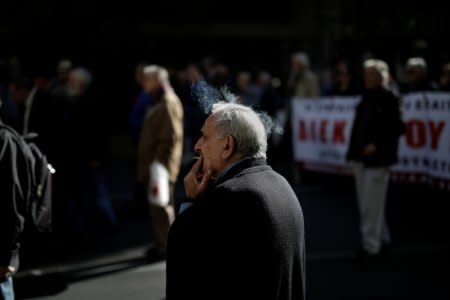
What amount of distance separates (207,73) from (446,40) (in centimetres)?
514

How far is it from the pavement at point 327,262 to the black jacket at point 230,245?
3.13m

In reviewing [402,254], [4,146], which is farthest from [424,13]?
[4,146]

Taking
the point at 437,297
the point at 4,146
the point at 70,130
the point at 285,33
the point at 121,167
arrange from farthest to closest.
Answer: the point at 285,33 < the point at 121,167 < the point at 70,130 < the point at 437,297 < the point at 4,146

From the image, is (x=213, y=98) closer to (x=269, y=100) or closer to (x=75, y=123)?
(x=75, y=123)

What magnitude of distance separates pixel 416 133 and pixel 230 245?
21.8ft

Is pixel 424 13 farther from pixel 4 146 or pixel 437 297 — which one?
pixel 4 146

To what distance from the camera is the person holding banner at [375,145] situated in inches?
271

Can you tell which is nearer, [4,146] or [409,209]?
[4,146]

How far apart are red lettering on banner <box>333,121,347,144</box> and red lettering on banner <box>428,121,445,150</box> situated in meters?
1.83

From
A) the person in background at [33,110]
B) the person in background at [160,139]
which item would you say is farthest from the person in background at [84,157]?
the person in background at [160,139]

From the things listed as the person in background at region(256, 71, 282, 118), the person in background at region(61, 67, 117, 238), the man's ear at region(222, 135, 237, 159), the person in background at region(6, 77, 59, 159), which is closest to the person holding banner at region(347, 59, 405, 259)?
the person in background at region(61, 67, 117, 238)

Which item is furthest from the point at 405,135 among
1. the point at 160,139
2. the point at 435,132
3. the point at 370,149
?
the point at 160,139

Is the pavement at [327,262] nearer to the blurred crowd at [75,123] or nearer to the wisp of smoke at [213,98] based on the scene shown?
the blurred crowd at [75,123]

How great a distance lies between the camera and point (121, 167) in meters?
13.9
